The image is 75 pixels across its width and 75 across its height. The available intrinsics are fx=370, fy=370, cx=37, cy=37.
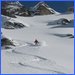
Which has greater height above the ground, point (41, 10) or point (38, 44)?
point (41, 10)

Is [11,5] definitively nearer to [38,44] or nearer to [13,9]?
[13,9]

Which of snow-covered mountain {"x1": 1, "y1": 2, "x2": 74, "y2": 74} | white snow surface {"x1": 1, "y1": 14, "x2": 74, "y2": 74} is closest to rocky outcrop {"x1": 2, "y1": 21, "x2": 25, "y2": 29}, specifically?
snow-covered mountain {"x1": 1, "y1": 2, "x2": 74, "y2": 74}

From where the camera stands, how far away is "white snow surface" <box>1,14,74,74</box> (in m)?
13.9

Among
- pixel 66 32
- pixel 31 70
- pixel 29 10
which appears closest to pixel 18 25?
pixel 66 32

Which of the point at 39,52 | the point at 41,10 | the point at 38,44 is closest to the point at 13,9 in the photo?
the point at 41,10

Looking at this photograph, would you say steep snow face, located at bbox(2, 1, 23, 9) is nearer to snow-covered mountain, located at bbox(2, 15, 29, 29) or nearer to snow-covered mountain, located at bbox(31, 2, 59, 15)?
snow-covered mountain, located at bbox(31, 2, 59, 15)

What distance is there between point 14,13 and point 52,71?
12.9 m

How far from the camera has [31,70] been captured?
1363cm

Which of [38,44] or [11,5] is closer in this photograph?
[38,44]

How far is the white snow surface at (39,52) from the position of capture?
13.9 m

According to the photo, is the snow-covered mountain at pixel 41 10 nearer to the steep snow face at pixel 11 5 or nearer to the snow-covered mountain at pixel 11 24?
the steep snow face at pixel 11 5

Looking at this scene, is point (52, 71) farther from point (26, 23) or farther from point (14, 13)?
point (14, 13)

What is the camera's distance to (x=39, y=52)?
53.5 ft

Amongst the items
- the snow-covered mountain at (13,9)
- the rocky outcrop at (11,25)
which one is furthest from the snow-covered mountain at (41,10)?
the rocky outcrop at (11,25)
